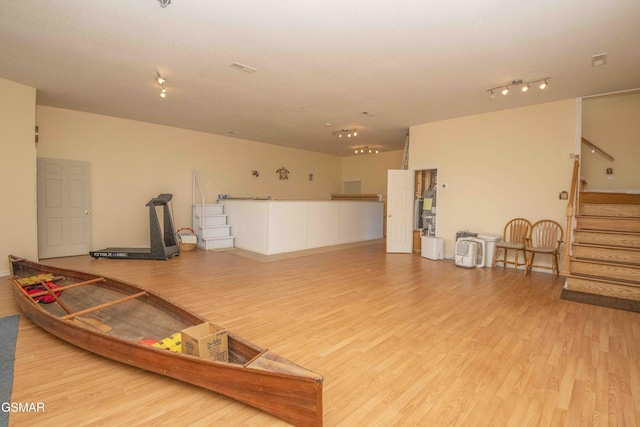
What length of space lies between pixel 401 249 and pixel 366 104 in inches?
141

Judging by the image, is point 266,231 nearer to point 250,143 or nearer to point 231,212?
point 231,212

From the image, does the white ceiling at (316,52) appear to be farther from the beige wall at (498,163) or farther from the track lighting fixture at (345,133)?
the track lighting fixture at (345,133)

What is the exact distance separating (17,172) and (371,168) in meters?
9.41

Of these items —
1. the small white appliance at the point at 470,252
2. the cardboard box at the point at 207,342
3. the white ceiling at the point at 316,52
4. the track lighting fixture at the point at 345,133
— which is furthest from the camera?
the track lighting fixture at the point at 345,133

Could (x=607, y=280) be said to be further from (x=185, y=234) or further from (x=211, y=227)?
(x=185, y=234)

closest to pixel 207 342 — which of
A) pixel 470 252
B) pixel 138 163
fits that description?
pixel 470 252

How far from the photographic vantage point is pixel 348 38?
3.33m

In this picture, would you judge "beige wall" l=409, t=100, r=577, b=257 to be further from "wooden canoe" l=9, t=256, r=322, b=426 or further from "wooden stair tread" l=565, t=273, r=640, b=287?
"wooden canoe" l=9, t=256, r=322, b=426

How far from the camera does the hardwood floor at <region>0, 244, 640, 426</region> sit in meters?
1.81

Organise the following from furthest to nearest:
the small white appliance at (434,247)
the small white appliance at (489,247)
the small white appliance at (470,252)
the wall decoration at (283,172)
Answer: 1. the wall decoration at (283,172)
2. the small white appliance at (434,247)
3. the small white appliance at (489,247)
4. the small white appliance at (470,252)

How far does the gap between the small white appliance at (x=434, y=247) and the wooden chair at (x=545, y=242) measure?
1.60 metres

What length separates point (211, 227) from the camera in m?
7.59

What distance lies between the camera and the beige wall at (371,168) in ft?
34.8
